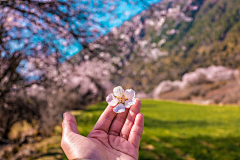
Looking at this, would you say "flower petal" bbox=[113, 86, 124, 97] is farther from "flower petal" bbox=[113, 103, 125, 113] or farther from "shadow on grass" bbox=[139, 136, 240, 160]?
"shadow on grass" bbox=[139, 136, 240, 160]

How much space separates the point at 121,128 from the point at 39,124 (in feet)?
18.3

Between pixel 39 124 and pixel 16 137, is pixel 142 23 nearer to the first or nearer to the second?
pixel 39 124

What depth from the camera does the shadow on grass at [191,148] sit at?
12.5ft

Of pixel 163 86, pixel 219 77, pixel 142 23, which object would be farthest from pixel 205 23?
pixel 142 23

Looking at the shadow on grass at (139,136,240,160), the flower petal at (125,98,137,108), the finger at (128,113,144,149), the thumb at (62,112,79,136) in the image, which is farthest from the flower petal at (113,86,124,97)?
the shadow on grass at (139,136,240,160)

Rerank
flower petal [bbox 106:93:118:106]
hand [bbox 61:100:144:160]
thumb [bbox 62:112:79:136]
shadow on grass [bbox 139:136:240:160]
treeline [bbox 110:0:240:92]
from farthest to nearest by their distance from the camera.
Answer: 1. treeline [bbox 110:0:240:92]
2. shadow on grass [bbox 139:136:240:160]
3. flower petal [bbox 106:93:118:106]
4. thumb [bbox 62:112:79:136]
5. hand [bbox 61:100:144:160]

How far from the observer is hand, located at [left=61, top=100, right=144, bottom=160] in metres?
1.30

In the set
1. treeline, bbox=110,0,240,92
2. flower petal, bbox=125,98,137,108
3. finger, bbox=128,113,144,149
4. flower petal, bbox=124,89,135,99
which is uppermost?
treeline, bbox=110,0,240,92

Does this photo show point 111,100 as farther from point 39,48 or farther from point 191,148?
point 191,148

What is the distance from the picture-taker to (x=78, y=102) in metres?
9.62

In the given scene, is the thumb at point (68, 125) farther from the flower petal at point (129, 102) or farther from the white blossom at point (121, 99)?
the flower petal at point (129, 102)

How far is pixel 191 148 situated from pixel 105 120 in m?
3.69

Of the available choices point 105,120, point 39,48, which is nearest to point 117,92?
point 105,120

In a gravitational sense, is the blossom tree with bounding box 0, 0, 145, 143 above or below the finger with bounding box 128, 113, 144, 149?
above
